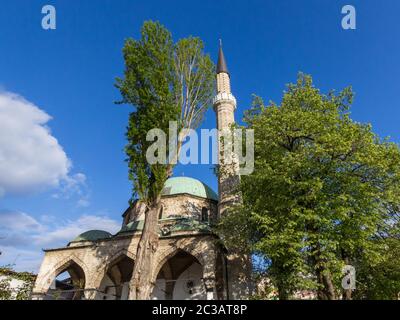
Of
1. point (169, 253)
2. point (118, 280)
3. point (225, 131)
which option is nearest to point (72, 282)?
point (118, 280)

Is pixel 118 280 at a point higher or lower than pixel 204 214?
lower

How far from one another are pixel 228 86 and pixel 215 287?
1555 centimetres

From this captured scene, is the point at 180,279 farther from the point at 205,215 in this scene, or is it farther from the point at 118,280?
the point at 205,215

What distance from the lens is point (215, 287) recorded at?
16109mm

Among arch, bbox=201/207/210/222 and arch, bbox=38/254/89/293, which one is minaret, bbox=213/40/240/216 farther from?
arch, bbox=38/254/89/293

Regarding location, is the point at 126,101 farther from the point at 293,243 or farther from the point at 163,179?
the point at 293,243

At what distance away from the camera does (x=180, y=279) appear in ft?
67.7

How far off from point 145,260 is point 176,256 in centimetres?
716

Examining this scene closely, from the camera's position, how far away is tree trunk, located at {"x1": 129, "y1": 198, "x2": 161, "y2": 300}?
12289mm

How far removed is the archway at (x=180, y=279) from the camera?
20.0 meters

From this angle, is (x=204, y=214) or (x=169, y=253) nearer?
(x=169, y=253)

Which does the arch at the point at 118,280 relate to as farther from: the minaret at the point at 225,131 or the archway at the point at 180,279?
the minaret at the point at 225,131

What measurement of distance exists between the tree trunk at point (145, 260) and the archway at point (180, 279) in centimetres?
674
